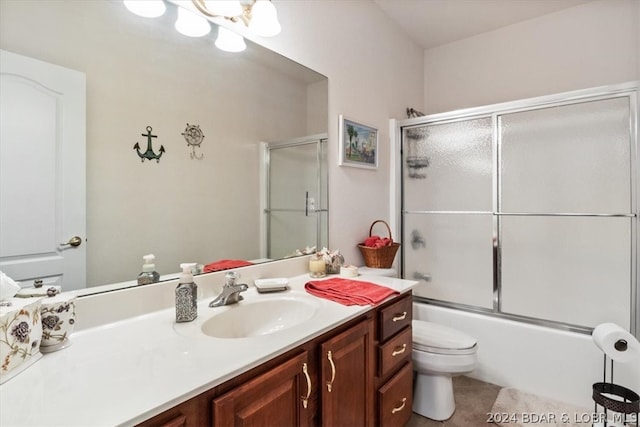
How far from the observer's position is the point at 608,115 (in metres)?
2.03

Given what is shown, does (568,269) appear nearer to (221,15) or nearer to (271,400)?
(271,400)

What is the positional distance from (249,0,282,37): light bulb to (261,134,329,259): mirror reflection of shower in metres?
0.50

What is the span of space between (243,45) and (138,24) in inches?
18.0

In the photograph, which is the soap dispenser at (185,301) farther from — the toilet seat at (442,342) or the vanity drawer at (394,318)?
the toilet seat at (442,342)

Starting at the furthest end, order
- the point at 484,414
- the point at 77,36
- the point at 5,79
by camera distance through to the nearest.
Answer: the point at 484,414
the point at 77,36
the point at 5,79

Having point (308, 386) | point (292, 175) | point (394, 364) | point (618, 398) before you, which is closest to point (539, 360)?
point (618, 398)

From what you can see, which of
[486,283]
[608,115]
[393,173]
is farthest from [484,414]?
[608,115]

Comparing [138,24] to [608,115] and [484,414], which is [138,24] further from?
[608,115]

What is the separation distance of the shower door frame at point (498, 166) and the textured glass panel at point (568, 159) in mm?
68

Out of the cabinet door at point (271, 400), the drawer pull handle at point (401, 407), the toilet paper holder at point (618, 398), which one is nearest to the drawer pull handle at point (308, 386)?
the cabinet door at point (271, 400)

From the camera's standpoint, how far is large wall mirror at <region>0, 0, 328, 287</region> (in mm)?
963

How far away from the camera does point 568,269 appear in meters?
2.32

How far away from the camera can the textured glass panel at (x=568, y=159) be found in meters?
2.00

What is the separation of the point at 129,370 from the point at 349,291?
856mm
